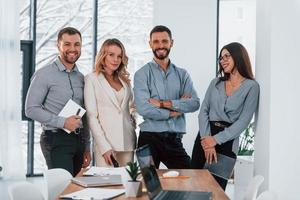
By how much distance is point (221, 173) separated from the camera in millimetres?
3123

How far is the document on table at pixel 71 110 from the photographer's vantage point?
320 centimetres

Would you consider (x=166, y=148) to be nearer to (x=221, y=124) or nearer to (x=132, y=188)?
(x=221, y=124)

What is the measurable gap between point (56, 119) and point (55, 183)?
58 centimetres

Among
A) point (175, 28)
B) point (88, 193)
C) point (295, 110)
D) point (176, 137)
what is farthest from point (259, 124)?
point (175, 28)

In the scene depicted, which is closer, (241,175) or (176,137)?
(176,137)

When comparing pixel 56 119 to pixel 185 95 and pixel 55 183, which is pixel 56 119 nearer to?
pixel 55 183

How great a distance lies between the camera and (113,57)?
3.30 metres

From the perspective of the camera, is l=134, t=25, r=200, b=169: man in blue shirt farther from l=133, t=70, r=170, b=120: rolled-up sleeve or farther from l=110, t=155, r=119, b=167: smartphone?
l=110, t=155, r=119, b=167: smartphone

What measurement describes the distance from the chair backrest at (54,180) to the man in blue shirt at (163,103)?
81cm

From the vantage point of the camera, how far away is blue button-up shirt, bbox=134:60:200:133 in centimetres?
334

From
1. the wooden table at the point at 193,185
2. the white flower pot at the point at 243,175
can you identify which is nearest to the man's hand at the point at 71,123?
the wooden table at the point at 193,185

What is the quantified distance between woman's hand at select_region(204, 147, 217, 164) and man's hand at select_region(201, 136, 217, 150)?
27 mm

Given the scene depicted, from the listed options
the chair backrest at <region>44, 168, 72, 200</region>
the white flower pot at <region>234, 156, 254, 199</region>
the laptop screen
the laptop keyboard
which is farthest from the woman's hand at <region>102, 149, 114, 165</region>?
the white flower pot at <region>234, 156, 254, 199</region>

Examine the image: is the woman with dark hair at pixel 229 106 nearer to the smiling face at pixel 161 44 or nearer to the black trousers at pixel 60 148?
the smiling face at pixel 161 44
